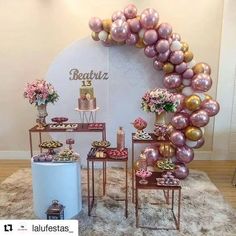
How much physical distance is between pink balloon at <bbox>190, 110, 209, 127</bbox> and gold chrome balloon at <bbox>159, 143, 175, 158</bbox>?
0.43 m

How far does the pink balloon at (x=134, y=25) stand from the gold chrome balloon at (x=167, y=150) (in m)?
1.49

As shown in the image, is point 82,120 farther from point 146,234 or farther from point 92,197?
point 146,234

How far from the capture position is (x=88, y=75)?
13.1ft

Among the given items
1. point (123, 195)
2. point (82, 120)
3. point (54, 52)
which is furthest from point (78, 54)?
point (123, 195)

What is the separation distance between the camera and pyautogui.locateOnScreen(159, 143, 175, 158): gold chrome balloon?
3537 millimetres

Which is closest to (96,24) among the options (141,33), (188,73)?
(141,33)

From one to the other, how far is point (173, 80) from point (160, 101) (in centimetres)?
81

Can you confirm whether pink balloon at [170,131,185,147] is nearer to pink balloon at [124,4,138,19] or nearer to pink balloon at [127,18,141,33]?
pink balloon at [127,18,141,33]

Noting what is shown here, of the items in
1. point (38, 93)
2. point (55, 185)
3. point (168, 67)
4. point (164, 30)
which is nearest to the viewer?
point (55, 185)

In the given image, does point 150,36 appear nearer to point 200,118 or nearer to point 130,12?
point 130,12

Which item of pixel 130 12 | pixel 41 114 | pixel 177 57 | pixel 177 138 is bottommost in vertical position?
pixel 177 138

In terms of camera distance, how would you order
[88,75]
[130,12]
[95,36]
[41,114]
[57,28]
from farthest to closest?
[57,28] → [88,75] → [95,36] → [130,12] → [41,114]

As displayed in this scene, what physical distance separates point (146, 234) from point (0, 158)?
122 inches

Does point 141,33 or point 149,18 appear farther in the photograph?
point 141,33
